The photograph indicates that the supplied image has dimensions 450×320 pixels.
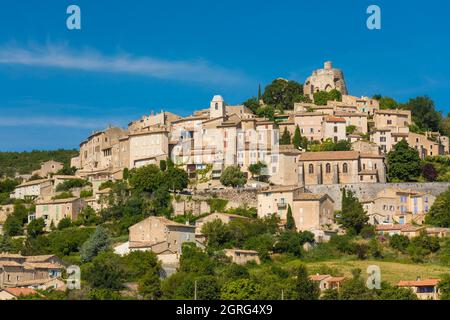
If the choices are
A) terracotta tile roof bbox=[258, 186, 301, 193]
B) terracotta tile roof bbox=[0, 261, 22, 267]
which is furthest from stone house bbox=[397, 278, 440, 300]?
terracotta tile roof bbox=[0, 261, 22, 267]

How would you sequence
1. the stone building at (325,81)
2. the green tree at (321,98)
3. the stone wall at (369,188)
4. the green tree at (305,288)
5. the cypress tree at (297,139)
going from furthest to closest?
1. the stone building at (325,81)
2. the green tree at (321,98)
3. the cypress tree at (297,139)
4. the stone wall at (369,188)
5. the green tree at (305,288)

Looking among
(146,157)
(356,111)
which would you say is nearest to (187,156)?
(146,157)

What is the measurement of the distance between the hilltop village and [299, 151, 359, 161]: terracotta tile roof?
0.28 feet

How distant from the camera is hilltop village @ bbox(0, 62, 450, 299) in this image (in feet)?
162

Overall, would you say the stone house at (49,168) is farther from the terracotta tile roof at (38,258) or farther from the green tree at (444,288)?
the green tree at (444,288)

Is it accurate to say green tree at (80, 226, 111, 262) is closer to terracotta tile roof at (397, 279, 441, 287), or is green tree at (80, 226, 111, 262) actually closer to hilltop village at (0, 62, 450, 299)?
hilltop village at (0, 62, 450, 299)

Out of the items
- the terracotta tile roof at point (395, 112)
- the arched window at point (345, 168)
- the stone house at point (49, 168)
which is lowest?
the arched window at point (345, 168)

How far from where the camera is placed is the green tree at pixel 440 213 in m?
57.1

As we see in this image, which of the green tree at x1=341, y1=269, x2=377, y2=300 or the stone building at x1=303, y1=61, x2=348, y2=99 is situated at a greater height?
the stone building at x1=303, y1=61, x2=348, y2=99

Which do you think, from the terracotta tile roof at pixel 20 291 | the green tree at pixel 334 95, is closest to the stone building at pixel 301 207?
the terracotta tile roof at pixel 20 291

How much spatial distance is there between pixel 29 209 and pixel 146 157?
8710mm

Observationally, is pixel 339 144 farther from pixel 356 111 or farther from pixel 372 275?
pixel 372 275

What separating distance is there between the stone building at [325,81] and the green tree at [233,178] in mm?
23836

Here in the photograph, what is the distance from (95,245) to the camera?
181 ft
